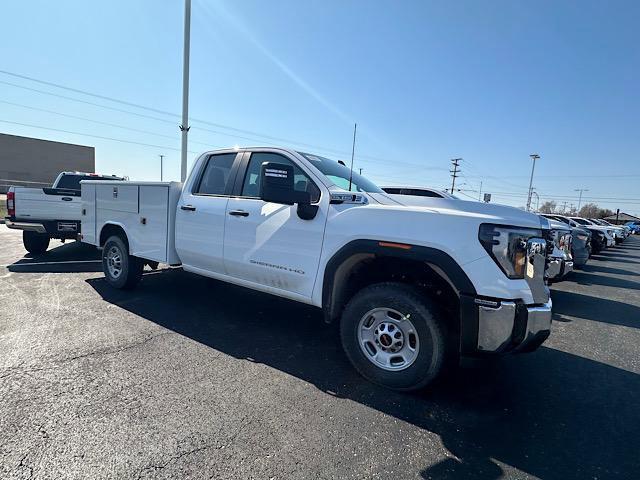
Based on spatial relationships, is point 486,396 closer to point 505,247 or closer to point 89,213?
point 505,247

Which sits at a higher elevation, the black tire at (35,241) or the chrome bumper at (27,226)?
the chrome bumper at (27,226)

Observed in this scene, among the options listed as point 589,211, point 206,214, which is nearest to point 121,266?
point 206,214

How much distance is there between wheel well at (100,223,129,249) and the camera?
561 centimetres

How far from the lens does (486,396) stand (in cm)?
306

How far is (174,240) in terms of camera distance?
491cm

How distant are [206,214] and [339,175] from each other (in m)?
1.65

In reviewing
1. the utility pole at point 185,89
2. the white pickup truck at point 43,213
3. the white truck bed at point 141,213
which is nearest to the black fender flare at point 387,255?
the white truck bed at point 141,213

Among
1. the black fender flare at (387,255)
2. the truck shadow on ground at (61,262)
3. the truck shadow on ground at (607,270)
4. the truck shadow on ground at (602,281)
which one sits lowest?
the truck shadow on ground at (61,262)

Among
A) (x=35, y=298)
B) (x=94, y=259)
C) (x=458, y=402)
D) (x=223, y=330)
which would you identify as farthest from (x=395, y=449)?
(x=94, y=259)

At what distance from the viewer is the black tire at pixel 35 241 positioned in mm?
8297

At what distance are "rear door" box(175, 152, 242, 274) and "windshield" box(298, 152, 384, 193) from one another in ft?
3.35

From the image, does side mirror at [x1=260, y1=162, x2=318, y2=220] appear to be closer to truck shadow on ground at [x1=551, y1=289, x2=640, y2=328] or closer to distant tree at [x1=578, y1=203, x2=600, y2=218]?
truck shadow on ground at [x1=551, y1=289, x2=640, y2=328]

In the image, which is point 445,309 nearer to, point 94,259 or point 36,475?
point 36,475

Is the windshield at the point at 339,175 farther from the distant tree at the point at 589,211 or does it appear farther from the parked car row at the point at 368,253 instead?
the distant tree at the point at 589,211
